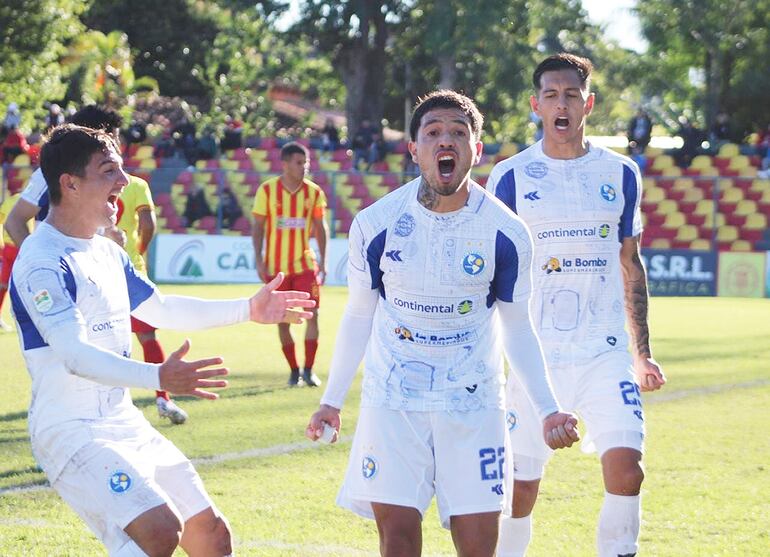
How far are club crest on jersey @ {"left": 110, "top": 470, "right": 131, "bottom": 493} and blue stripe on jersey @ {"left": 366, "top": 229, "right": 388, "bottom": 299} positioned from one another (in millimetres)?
1146

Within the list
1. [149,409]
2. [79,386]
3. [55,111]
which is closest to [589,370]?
[79,386]

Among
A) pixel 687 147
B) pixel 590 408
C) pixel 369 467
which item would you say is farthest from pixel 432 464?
pixel 687 147

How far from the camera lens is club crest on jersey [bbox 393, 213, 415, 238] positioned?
15.9 ft

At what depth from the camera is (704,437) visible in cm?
966

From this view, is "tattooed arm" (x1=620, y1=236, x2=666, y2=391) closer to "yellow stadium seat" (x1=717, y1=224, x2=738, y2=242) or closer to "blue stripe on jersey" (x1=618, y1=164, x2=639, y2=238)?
"blue stripe on jersey" (x1=618, y1=164, x2=639, y2=238)

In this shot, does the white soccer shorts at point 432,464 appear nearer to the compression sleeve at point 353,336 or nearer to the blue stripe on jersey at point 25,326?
the compression sleeve at point 353,336

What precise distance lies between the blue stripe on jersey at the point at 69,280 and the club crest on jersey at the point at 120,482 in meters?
0.60

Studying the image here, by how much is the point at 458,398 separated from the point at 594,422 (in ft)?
3.69

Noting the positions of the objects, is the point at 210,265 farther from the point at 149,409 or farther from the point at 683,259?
the point at 149,409

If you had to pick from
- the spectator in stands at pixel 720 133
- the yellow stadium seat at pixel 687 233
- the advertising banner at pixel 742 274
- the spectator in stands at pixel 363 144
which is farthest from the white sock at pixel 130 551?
the spectator in stands at pixel 720 133

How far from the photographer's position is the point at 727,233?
96.1 feet

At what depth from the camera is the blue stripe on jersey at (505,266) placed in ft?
15.9

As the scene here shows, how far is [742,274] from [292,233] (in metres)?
15.8

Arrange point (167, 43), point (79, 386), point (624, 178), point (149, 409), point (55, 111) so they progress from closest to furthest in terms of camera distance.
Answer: point (79, 386) → point (624, 178) → point (149, 409) → point (55, 111) → point (167, 43)
